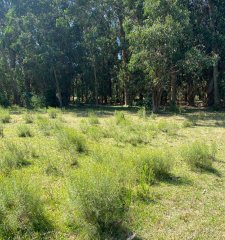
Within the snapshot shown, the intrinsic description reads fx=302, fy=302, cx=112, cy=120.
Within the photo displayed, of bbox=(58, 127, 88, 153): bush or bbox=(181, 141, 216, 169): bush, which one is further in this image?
bbox=(58, 127, 88, 153): bush

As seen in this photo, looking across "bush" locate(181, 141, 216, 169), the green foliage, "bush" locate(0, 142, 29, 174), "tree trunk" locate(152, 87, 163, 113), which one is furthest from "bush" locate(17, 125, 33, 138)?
"tree trunk" locate(152, 87, 163, 113)

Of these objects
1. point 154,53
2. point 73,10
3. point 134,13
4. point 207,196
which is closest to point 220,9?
point 134,13

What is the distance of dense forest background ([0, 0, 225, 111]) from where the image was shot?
19469 millimetres

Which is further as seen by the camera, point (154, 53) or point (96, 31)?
point (96, 31)

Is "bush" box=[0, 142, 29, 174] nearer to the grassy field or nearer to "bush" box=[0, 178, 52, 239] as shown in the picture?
the grassy field

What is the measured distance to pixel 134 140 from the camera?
9.93 metres

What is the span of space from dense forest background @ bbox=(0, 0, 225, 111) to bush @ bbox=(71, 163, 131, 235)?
15.8m

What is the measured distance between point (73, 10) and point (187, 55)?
12139 mm

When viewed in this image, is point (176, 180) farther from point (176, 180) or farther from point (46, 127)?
point (46, 127)

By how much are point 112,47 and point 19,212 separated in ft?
91.4

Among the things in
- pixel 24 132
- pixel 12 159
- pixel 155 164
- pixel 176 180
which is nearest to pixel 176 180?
pixel 176 180

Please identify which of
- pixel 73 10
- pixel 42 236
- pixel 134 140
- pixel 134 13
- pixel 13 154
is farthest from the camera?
pixel 73 10

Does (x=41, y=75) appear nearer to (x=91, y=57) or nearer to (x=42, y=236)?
(x=91, y=57)

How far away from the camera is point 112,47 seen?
30.6 metres
